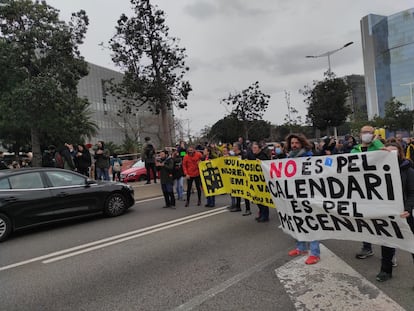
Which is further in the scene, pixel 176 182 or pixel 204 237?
pixel 176 182

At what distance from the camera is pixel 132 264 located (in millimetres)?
5516

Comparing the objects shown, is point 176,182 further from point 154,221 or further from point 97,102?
point 97,102

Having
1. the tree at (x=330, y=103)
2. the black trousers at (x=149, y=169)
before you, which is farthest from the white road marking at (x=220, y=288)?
the tree at (x=330, y=103)

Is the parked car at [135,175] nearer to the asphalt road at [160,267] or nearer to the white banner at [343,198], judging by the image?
the asphalt road at [160,267]

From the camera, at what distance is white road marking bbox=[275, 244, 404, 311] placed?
12.5ft

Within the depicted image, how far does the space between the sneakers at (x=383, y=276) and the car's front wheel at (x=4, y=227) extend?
681 cm

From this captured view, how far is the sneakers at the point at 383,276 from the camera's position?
4332mm

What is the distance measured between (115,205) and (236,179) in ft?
10.5

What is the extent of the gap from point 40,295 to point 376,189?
4257mm

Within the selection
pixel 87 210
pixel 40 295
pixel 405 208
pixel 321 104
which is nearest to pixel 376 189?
pixel 405 208

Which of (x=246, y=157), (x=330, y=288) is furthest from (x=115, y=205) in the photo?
(x=330, y=288)

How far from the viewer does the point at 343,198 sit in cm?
465

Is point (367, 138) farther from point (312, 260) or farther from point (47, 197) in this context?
point (47, 197)

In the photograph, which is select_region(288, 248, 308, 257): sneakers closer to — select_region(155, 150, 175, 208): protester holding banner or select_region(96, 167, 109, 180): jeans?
select_region(155, 150, 175, 208): protester holding banner
